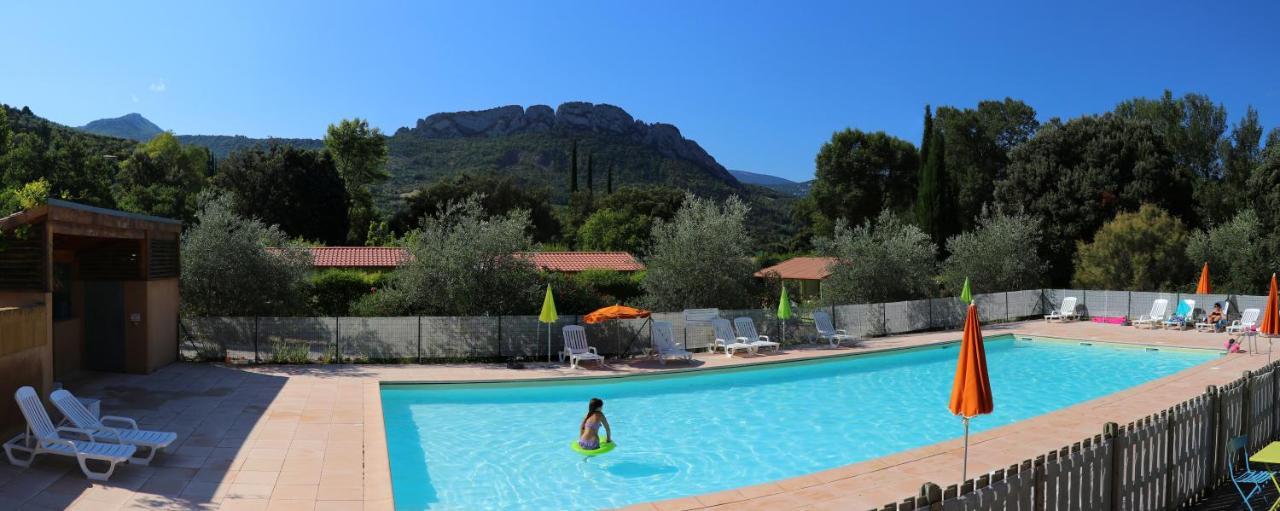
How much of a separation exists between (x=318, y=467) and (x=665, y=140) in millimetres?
110432

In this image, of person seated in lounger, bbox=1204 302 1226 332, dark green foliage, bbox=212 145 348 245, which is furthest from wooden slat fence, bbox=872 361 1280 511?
dark green foliage, bbox=212 145 348 245

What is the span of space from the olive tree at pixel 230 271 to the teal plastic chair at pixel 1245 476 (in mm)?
18438

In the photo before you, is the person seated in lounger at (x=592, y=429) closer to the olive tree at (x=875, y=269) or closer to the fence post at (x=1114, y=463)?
the fence post at (x=1114, y=463)

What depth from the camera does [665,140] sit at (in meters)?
117

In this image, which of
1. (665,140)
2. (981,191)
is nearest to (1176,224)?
(981,191)

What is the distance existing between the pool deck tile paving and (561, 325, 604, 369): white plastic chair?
74 cm

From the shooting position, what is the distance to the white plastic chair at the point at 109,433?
8.30 meters

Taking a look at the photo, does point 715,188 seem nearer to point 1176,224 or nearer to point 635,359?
point 1176,224

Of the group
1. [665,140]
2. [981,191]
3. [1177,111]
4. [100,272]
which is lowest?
[100,272]

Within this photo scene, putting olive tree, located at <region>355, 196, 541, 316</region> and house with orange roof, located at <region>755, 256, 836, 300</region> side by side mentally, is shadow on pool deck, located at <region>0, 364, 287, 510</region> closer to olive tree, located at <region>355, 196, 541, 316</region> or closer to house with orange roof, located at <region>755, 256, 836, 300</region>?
olive tree, located at <region>355, 196, 541, 316</region>

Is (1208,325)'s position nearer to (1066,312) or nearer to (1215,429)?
(1066,312)

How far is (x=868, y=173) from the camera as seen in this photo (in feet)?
181

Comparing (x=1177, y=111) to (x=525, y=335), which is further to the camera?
(x=1177, y=111)

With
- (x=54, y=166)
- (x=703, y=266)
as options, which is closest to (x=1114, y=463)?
(x=703, y=266)
